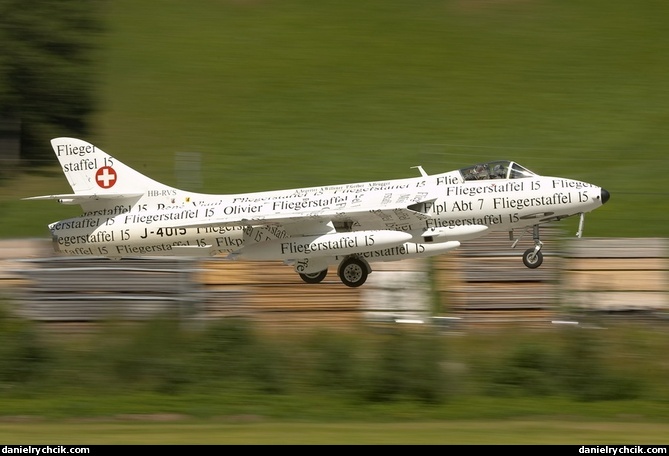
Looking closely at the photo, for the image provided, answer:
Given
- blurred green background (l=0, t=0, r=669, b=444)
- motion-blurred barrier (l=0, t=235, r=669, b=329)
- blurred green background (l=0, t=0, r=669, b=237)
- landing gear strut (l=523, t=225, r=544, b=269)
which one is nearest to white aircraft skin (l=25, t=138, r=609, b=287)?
landing gear strut (l=523, t=225, r=544, b=269)

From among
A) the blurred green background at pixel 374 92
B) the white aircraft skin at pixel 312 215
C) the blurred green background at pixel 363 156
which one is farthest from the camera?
the blurred green background at pixel 374 92

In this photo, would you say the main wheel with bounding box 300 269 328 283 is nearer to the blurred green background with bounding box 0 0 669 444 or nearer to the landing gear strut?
the blurred green background with bounding box 0 0 669 444

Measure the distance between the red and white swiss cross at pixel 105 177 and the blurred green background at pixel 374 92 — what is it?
5.70 meters

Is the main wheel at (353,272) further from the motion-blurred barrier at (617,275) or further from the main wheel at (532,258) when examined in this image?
the motion-blurred barrier at (617,275)

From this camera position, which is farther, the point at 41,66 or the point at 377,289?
the point at 41,66

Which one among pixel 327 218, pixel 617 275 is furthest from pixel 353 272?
pixel 617 275

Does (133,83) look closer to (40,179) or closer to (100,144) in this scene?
(100,144)

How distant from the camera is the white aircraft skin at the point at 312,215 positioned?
20641 mm

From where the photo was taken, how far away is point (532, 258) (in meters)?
20.7

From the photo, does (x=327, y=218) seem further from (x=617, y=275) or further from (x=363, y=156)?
(x=363, y=156)

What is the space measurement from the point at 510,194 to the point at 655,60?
25525 millimetres

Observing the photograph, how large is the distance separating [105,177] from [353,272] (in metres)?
5.40

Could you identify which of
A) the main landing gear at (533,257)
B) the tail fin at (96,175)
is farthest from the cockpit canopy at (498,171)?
the tail fin at (96,175)
